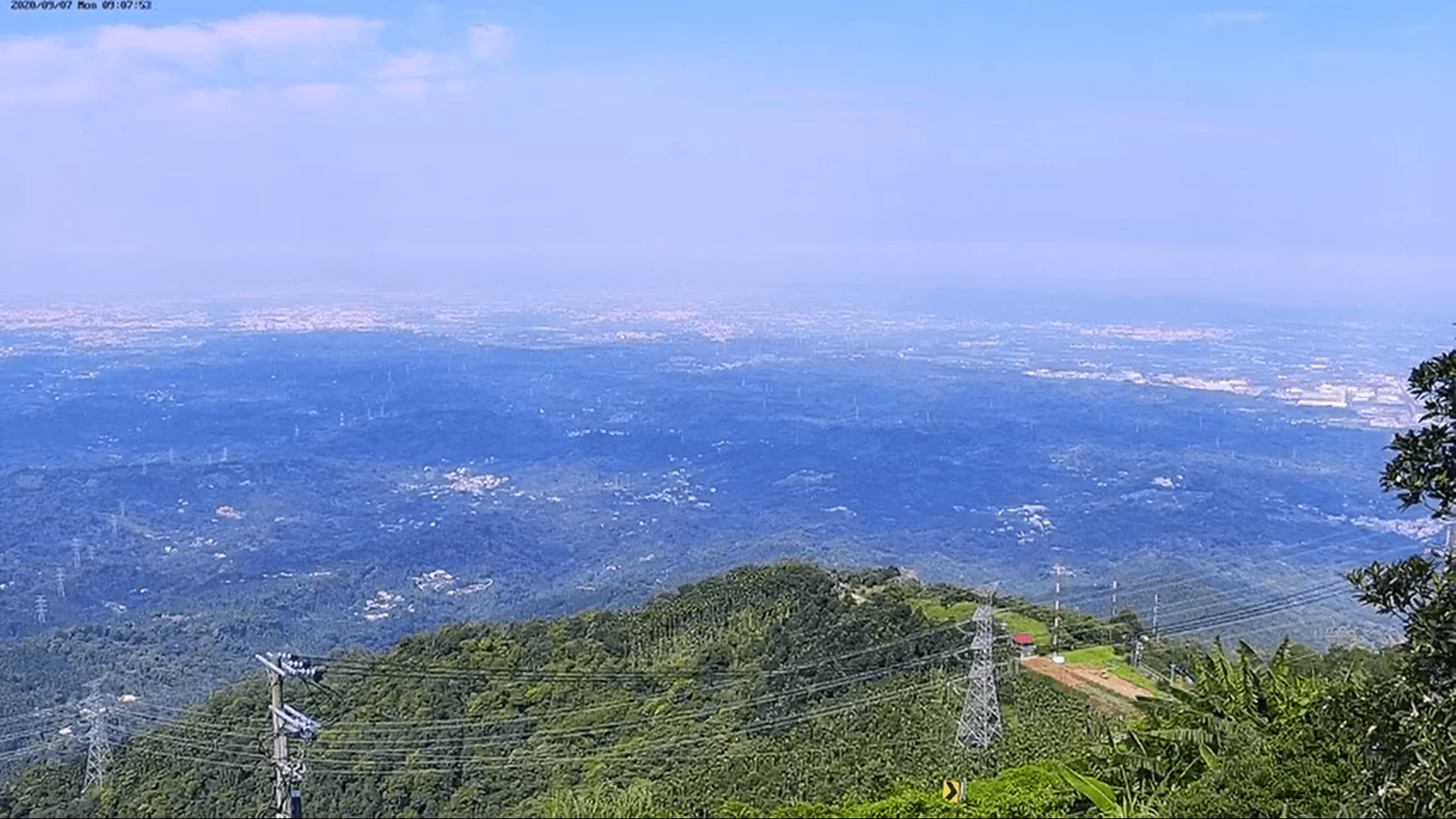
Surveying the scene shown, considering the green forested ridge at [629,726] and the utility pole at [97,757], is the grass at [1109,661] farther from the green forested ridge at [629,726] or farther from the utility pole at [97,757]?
the utility pole at [97,757]

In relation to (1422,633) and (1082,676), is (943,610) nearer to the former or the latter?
(1082,676)

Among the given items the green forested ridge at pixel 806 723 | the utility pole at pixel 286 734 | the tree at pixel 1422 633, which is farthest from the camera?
the utility pole at pixel 286 734

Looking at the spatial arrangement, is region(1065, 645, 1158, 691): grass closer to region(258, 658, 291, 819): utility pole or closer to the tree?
the tree

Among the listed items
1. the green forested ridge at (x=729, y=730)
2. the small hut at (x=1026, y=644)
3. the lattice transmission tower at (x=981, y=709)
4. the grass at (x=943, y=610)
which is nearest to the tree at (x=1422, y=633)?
the green forested ridge at (x=729, y=730)

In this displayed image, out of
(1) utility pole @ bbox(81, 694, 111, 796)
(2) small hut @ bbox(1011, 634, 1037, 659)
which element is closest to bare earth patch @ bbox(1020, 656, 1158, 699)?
(2) small hut @ bbox(1011, 634, 1037, 659)

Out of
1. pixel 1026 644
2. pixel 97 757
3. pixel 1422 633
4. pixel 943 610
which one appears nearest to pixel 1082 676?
pixel 1026 644

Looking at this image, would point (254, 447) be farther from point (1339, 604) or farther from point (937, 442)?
point (1339, 604)
